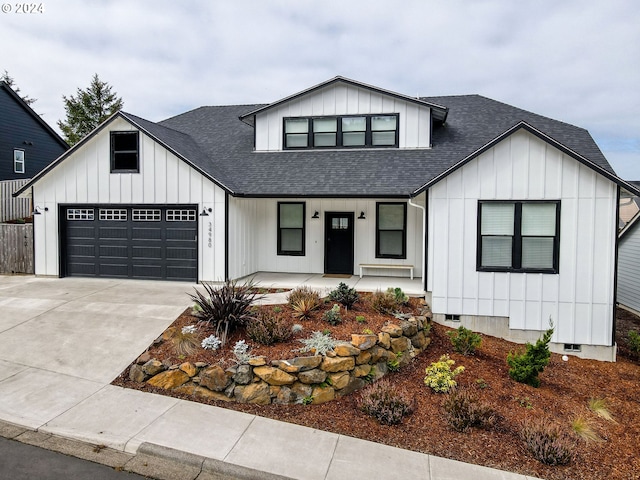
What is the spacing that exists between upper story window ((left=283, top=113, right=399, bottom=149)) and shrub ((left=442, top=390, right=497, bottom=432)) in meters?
9.75

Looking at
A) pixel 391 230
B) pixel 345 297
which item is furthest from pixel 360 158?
pixel 345 297

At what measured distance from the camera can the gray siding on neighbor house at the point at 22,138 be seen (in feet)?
74.0

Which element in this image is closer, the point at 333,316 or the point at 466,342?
the point at 333,316

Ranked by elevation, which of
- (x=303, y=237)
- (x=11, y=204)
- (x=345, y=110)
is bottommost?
(x=303, y=237)

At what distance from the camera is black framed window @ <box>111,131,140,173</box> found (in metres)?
12.9

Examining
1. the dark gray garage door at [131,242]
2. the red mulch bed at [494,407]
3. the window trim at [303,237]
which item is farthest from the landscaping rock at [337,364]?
the window trim at [303,237]

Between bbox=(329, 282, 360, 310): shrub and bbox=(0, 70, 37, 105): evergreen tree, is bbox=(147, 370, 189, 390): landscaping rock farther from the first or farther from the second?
bbox=(0, 70, 37, 105): evergreen tree

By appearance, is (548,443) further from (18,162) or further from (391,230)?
(18,162)

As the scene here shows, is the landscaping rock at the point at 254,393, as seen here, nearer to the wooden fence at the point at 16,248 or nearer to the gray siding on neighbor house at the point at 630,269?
the wooden fence at the point at 16,248

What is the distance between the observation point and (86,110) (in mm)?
39188

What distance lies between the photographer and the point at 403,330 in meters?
8.20

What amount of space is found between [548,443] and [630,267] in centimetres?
1389

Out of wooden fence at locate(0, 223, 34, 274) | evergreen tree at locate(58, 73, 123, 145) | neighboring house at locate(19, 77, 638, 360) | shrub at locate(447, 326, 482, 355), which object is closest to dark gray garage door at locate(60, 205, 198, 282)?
neighboring house at locate(19, 77, 638, 360)

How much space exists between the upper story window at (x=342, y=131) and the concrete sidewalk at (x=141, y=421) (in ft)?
26.9
